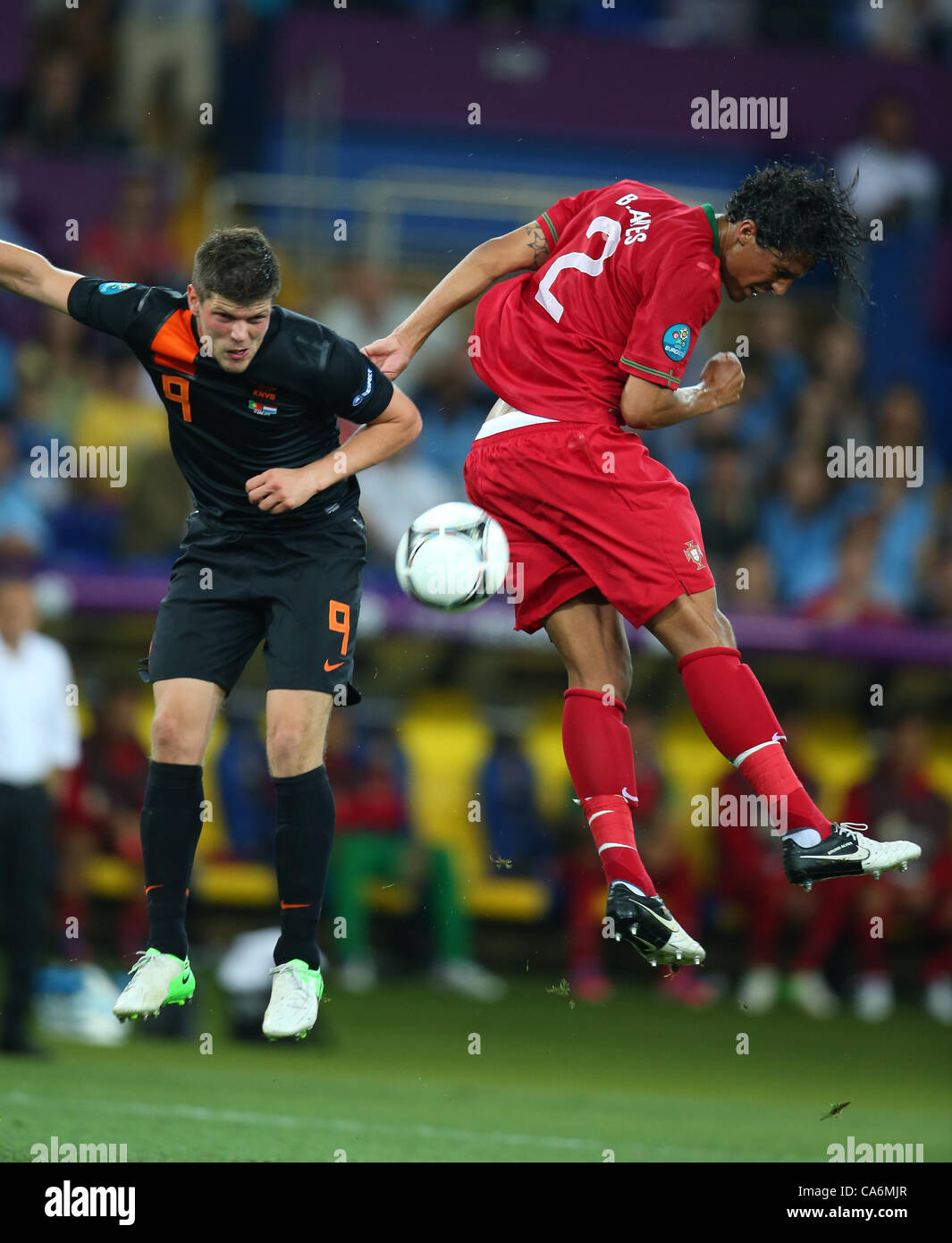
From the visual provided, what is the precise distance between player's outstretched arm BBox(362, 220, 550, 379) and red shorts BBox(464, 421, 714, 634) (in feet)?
1.62

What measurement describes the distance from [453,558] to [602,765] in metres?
0.94

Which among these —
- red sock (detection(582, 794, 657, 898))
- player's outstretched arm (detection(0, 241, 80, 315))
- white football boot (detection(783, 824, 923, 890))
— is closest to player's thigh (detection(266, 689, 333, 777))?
red sock (detection(582, 794, 657, 898))

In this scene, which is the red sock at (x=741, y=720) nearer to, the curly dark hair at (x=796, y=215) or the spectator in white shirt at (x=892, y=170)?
the curly dark hair at (x=796, y=215)

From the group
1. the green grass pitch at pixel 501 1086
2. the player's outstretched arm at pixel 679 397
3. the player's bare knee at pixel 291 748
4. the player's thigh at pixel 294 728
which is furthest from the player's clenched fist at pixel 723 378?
the green grass pitch at pixel 501 1086

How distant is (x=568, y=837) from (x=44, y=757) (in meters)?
3.40

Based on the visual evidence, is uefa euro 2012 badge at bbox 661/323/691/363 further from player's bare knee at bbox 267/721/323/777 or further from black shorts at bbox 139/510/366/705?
player's bare knee at bbox 267/721/323/777

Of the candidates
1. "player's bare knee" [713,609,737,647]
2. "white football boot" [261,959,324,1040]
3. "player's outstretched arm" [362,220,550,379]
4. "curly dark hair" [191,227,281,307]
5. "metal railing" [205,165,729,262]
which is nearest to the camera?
"curly dark hair" [191,227,281,307]

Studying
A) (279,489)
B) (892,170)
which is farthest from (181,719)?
(892,170)

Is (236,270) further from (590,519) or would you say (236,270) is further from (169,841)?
(169,841)

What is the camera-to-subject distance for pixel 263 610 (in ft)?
20.3

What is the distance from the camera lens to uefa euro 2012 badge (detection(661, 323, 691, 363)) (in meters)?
6.06

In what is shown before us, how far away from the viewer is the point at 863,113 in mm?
13781
